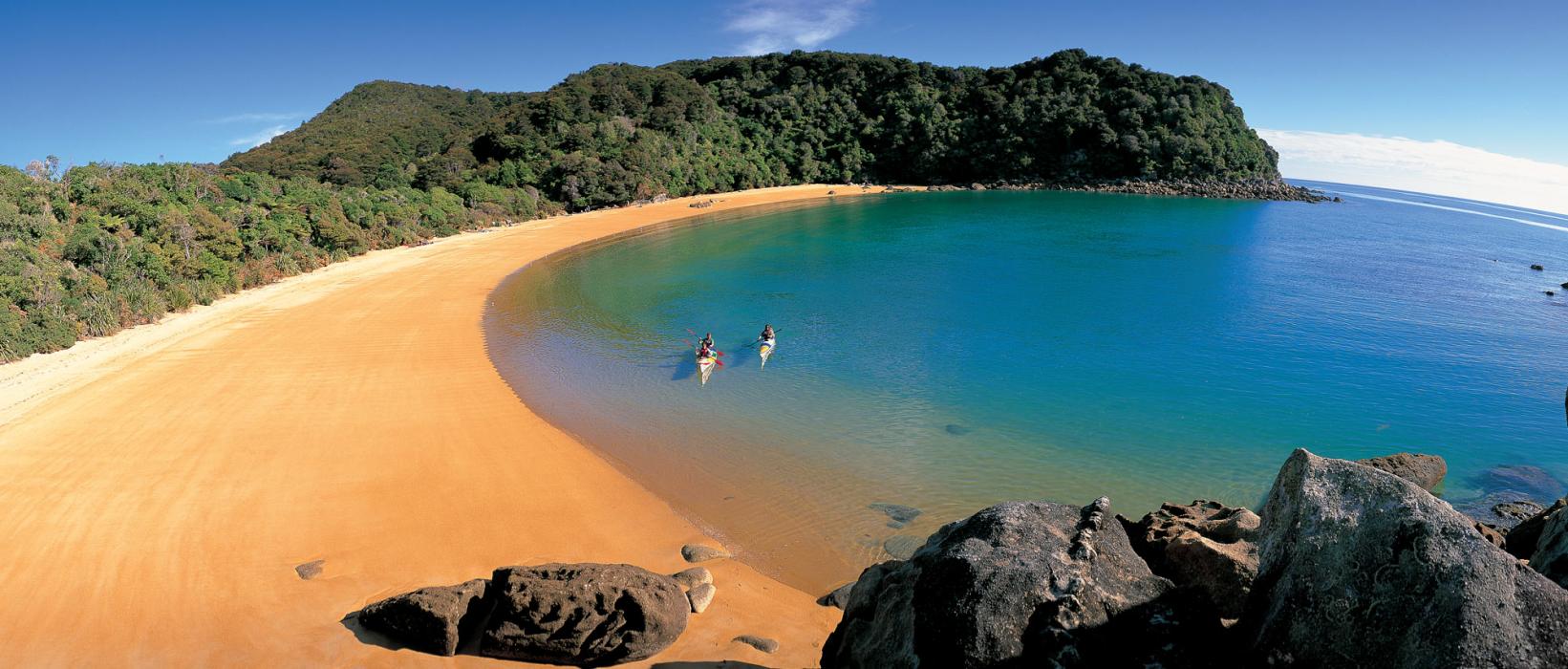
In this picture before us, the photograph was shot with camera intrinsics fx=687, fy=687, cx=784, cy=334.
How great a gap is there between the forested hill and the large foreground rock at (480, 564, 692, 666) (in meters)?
59.0

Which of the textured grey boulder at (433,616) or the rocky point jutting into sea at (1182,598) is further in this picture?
the textured grey boulder at (433,616)

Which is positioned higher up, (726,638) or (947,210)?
(947,210)

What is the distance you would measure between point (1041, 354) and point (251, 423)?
20.9m

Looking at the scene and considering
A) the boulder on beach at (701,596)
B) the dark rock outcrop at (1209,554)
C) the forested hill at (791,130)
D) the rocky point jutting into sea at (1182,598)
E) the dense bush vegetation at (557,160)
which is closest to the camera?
the rocky point jutting into sea at (1182,598)

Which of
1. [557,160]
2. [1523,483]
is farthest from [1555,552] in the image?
[557,160]

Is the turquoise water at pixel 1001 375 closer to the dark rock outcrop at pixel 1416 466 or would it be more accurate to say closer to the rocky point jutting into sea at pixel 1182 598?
the dark rock outcrop at pixel 1416 466

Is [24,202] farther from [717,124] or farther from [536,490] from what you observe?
[717,124]

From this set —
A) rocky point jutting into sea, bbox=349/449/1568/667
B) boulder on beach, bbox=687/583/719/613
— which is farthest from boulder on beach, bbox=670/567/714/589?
rocky point jutting into sea, bbox=349/449/1568/667

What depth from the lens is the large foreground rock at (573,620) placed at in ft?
24.2

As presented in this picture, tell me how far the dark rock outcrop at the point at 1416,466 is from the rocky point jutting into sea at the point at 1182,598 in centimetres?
451

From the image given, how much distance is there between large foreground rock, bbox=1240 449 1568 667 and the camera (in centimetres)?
335

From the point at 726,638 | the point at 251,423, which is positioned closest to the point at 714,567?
the point at 726,638

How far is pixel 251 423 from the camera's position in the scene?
1488 centimetres

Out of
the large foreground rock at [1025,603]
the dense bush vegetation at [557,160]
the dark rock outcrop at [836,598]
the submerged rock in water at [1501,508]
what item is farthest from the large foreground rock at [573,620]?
the dense bush vegetation at [557,160]
